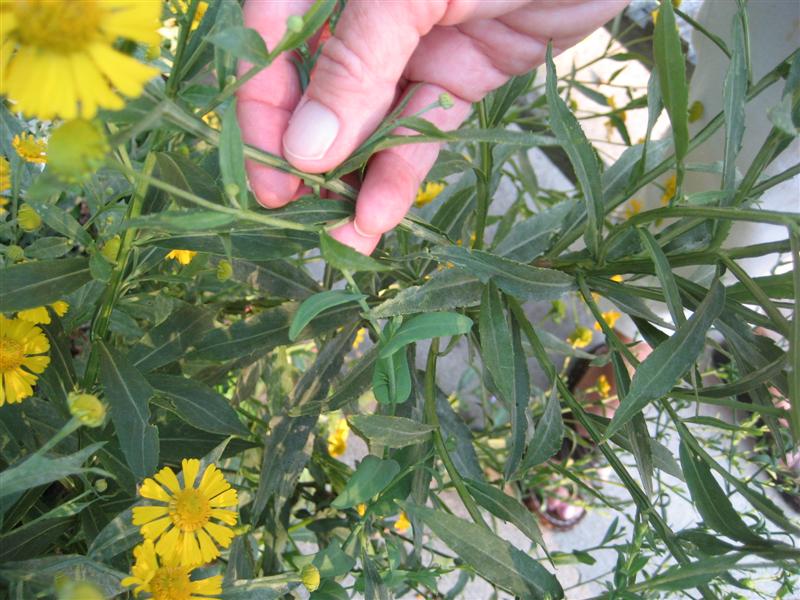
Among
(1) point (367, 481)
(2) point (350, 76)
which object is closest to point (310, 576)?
(1) point (367, 481)

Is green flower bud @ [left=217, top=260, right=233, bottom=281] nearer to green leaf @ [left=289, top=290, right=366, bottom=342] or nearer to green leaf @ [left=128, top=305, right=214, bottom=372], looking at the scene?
green leaf @ [left=128, top=305, right=214, bottom=372]

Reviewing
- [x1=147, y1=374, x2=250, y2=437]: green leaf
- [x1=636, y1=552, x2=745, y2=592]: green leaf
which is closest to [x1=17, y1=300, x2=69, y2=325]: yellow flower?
[x1=147, y1=374, x2=250, y2=437]: green leaf

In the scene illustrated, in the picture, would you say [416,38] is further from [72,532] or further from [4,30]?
[72,532]

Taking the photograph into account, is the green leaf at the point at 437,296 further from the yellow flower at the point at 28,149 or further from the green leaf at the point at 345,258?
the yellow flower at the point at 28,149

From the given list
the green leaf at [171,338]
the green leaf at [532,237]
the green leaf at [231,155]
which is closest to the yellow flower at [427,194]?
the green leaf at [532,237]

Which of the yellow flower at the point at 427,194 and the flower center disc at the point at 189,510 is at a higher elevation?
the yellow flower at the point at 427,194

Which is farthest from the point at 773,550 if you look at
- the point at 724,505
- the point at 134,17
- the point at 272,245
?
the point at 134,17

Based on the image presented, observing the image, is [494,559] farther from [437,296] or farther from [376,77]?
[376,77]
